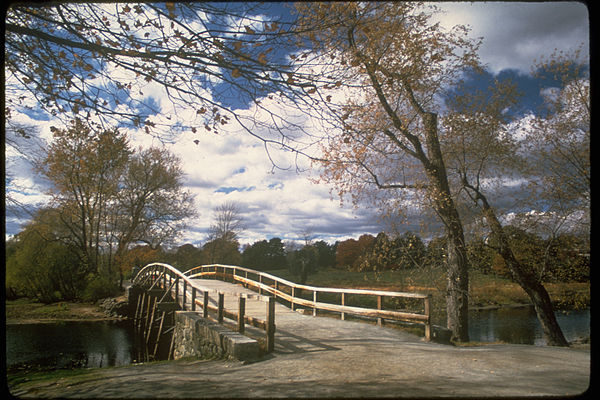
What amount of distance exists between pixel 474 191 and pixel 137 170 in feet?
32.1

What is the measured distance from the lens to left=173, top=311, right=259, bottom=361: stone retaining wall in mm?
5316

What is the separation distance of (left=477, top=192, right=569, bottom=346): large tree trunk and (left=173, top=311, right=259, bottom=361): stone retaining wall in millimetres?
6802

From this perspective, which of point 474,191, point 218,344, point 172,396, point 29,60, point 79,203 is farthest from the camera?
point 79,203

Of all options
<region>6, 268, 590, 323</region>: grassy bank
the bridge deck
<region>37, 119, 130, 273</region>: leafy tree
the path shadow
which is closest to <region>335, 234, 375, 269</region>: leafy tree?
<region>6, 268, 590, 323</region>: grassy bank

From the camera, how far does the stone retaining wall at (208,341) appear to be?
532 centimetres

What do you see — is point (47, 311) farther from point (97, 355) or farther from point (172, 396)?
Answer: point (172, 396)

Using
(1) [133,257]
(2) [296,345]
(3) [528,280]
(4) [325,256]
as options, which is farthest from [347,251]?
(1) [133,257]

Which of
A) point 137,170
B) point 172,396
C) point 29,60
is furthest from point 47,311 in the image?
point 172,396

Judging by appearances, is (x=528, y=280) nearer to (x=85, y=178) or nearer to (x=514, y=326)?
(x=514, y=326)

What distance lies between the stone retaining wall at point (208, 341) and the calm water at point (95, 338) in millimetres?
2904

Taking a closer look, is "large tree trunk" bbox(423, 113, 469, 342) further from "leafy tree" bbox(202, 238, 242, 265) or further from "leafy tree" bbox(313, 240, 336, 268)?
"leafy tree" bbox(313, 240, 336, 268)

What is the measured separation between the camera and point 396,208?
856cm

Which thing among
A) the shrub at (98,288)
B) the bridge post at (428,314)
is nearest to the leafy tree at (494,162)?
the bridge post at (428,314)

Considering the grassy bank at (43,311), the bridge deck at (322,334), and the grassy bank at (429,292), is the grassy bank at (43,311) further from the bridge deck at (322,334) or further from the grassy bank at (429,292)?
the bridge deck at (322,334)
